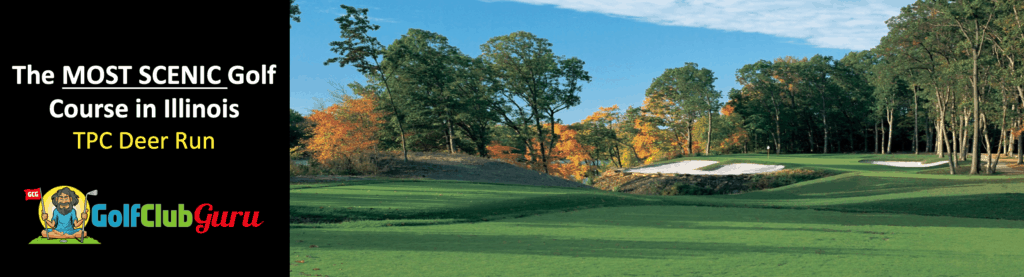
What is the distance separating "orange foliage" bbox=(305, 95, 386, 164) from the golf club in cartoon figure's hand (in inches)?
815

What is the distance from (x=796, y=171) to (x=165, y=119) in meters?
31.6

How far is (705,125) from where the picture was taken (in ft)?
183

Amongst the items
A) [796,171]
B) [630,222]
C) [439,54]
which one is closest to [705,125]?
[796,171]

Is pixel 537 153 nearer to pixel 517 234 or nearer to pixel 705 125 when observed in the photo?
pixel 705 125

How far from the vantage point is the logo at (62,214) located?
173 inches

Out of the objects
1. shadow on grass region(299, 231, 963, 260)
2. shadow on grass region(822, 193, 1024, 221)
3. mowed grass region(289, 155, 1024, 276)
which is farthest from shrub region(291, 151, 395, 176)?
shadow on grass region(822, 193, 1024, 221)

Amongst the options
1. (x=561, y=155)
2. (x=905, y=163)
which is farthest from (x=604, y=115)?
(x=905, y=163)

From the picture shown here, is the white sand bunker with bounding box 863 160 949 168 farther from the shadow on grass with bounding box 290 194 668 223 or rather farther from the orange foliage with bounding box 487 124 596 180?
the shadow on grass with bounding box 290 194 668 223

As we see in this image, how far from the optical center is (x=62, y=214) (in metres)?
4.45

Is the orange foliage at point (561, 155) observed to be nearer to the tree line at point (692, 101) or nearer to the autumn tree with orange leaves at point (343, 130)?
the tree line at point (692, 101)

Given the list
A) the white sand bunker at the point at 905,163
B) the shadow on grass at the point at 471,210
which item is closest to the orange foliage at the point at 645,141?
the white sand bunker at the point at 905,163

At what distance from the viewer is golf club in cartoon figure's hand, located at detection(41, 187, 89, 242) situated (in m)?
4.40

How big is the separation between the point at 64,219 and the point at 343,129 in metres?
23.9

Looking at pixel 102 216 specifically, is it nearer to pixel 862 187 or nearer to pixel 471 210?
pixel 471 210
